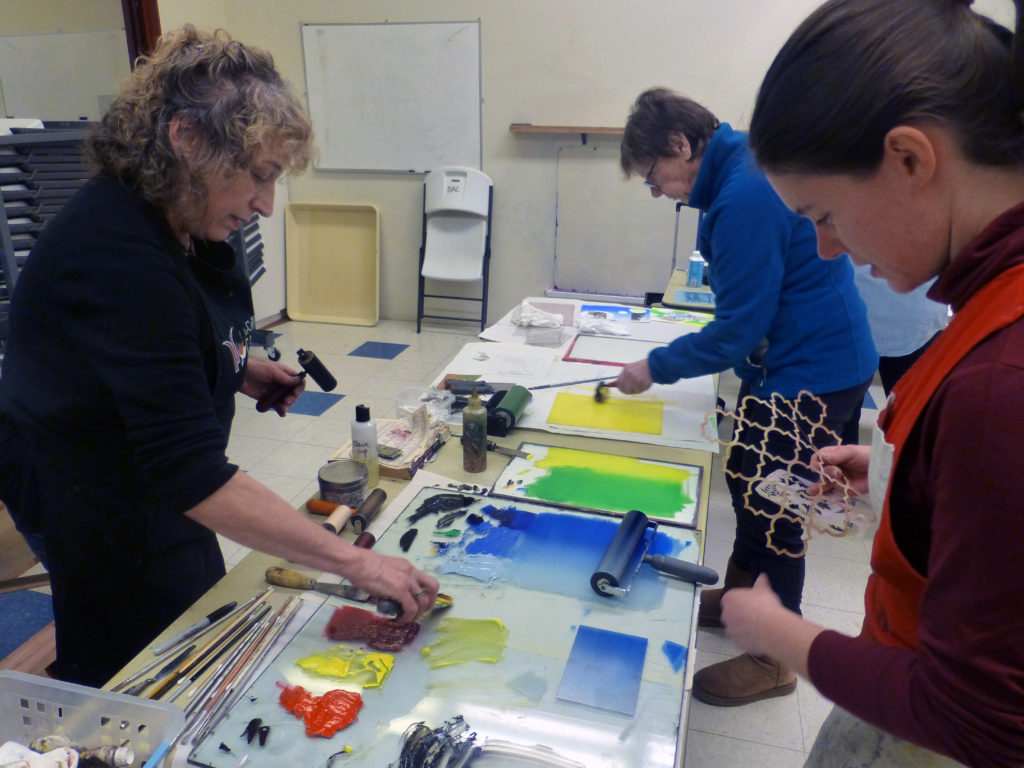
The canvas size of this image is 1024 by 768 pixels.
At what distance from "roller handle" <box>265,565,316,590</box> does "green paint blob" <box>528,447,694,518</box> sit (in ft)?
1.62

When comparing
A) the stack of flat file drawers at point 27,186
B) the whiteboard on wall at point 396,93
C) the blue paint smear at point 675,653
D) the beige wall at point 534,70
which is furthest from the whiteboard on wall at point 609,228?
the blue paint smear at point 675,653

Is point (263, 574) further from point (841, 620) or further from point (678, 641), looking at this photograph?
point (841, 620)

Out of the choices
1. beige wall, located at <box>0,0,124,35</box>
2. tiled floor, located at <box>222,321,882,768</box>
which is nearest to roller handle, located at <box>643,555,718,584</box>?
tiled floor, located at <box>222,321,882,768</box>

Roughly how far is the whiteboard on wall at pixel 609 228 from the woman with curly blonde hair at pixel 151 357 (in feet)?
12.5

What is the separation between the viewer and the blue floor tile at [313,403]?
145 inches

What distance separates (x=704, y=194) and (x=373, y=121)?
12.5 ft

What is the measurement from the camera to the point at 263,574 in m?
1.21

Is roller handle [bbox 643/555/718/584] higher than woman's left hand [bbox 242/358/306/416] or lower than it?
lower

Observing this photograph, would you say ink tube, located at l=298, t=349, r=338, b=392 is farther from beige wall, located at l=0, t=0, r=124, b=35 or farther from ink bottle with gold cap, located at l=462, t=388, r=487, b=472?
beige wall, located at l=0, t=0, r=124, b=35

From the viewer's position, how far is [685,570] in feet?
3.79

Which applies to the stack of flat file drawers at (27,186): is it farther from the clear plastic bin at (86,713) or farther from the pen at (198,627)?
the clear plastic bin at (86,713)

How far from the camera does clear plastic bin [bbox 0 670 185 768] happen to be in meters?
0.82

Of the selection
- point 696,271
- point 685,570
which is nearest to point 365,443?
point 685,570

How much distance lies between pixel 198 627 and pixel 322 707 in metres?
0.28
